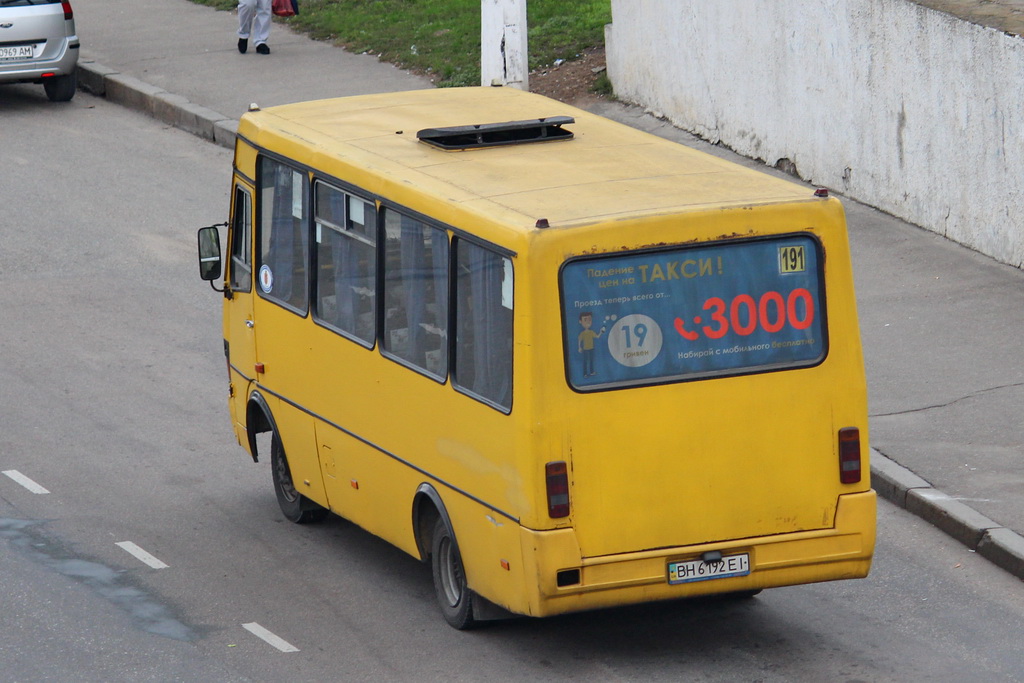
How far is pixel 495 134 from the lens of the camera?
372 inches

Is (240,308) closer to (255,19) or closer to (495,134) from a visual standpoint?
(495,134)

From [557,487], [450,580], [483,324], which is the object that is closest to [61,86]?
[450,580]

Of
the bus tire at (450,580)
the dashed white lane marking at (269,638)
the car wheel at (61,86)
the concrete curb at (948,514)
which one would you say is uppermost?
the car wheel at (61,86)

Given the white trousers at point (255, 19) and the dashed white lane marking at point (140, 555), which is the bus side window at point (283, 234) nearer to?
the dashed white lane marking at point (140, 555)

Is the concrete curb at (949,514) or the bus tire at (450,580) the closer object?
the bus tire at (450,580)

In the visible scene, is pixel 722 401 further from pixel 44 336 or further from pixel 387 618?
pixel 44 336

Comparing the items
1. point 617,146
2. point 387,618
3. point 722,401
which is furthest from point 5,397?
point 722,401

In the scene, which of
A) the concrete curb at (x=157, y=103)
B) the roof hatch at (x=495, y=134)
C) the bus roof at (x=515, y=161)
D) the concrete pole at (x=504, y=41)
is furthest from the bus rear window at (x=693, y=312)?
the concrete curb at (x=157, y=103)

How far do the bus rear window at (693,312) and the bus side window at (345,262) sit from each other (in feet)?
5.54

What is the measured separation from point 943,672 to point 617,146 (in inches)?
121

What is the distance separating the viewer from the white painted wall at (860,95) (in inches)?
577

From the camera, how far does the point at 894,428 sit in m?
11.6

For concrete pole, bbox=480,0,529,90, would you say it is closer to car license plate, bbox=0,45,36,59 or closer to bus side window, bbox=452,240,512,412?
car license plate, bbox=0,45,36,59

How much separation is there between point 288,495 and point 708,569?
352 centimetres
